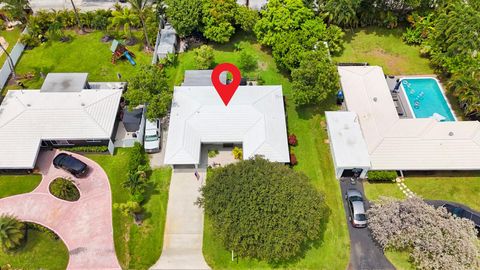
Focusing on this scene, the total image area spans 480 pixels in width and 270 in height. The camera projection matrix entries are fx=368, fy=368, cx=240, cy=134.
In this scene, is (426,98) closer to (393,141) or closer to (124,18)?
(393,141)

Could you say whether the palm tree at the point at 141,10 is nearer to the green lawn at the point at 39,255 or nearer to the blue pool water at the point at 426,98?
the green lawn at the point at 39,255

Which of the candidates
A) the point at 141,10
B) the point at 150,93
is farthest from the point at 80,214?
the point at 141,10

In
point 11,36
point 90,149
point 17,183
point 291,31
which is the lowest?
point 17,183

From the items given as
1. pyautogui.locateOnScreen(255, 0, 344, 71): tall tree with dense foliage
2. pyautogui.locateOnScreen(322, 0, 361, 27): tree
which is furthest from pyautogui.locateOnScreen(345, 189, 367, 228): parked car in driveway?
pyautogui.locateOnScreen(322, 0, 361, 27): tree

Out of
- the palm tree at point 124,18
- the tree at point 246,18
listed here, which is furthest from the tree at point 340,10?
the palm tree at point 124,18

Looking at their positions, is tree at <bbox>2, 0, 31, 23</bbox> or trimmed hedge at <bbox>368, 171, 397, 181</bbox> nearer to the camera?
trimmed hedge at <bbox>368, 171, 397, 181</bbox>

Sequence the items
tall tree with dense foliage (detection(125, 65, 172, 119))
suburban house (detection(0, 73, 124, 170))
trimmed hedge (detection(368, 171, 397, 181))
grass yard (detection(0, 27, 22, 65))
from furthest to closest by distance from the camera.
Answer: grass yard (detection(0, 27, 22, 65)) < tall tree with dense foliage (detection(125, 65, 172, 119)) < suburban house (detection(0, 73, 124, 170)) < trimmed hedge (detection(368, 171, 397, 181))

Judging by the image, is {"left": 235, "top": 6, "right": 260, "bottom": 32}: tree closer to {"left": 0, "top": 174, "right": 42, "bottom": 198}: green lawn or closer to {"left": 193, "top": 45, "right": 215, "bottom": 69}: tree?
{"left": 193, "top": 45, "right": 215, "bottom": 69}: tree
